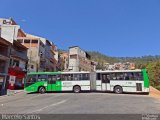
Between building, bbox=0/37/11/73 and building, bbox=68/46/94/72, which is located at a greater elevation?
building, bbox=68/46/94/72

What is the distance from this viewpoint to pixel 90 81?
90.9 feet

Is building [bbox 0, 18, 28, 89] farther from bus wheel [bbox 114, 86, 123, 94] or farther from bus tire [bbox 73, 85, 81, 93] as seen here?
bus wheel [bbox 114, 86, 123, 94]

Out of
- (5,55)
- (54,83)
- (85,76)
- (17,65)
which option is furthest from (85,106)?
(17,65)

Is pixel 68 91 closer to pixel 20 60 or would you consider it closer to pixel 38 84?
pixel 38 84

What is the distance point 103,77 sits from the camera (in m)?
27.3

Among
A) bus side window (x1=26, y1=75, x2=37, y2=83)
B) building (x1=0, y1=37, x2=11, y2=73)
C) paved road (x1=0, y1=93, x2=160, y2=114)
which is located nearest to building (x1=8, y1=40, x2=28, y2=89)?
building (x1=0, y1=37, x2=11, y2=73)

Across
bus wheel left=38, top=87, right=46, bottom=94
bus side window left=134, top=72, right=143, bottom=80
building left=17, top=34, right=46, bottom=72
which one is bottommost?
bus wheel left=38, top=87, right=46, bottom=94

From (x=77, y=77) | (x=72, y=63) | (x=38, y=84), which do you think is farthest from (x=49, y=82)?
(x=72, y=63)

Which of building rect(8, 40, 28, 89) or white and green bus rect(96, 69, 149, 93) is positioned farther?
building rect(8, 40, 28, 89)

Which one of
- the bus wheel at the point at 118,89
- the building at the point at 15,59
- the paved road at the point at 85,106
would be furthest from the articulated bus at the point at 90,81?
the building at the point at 15,59

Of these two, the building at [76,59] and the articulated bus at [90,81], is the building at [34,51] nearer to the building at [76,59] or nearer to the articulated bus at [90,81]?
the building at [76,59]

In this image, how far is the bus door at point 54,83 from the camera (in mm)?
28281

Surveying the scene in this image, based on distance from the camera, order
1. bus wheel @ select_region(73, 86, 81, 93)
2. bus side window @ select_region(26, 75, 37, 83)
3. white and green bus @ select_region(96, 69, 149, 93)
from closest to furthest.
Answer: white and green bus @ select_region(96, 69, 149, 93) → bus wheel @ select_region(73, 86, 81, 93) → bus side window @ select_region(26, 75, 37, 83)

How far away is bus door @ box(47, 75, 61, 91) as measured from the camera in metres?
28.3
